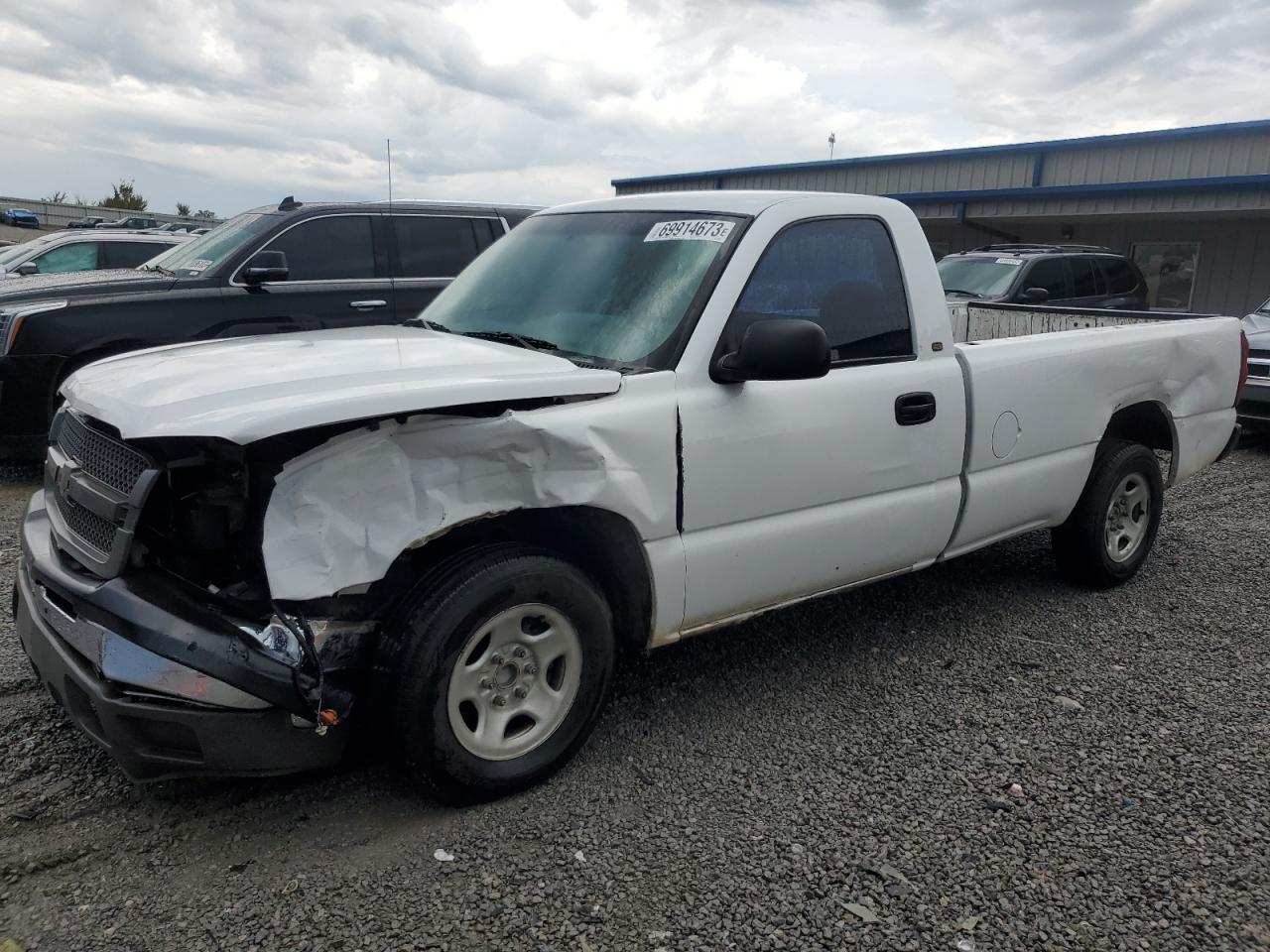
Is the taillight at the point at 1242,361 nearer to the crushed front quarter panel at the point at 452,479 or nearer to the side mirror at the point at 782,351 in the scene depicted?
the side mirror at the point at 782,351

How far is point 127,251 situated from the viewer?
12.3 meters

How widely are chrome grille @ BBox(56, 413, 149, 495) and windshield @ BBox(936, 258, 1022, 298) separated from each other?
30.5ft

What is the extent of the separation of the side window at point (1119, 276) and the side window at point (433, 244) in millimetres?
8083

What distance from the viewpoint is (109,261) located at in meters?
12.3

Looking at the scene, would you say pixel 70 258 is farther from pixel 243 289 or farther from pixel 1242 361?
pixel 1242 361

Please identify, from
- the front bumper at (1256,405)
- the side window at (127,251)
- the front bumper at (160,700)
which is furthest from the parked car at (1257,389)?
the side window at (127,251)

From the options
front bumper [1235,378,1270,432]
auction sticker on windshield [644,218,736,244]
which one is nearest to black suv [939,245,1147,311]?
front bumper [1235,378,1270,432]

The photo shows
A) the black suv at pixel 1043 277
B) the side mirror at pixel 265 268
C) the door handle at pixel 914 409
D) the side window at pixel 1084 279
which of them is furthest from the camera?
the side window at pixel 1084 279

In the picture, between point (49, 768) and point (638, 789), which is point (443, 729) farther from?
point (49, 768)

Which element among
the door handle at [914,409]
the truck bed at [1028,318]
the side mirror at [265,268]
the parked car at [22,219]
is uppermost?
the parked car at [22,219]

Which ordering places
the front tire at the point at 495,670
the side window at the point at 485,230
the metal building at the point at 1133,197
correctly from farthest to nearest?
the metal building at the point at 1133,197 → the side window at the point at 485,230 → the front tire at the point at 495,670

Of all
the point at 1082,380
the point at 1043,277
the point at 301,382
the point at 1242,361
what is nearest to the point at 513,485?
the point at 301,382

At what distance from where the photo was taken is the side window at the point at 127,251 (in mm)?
12172

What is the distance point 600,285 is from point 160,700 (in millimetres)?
2013
